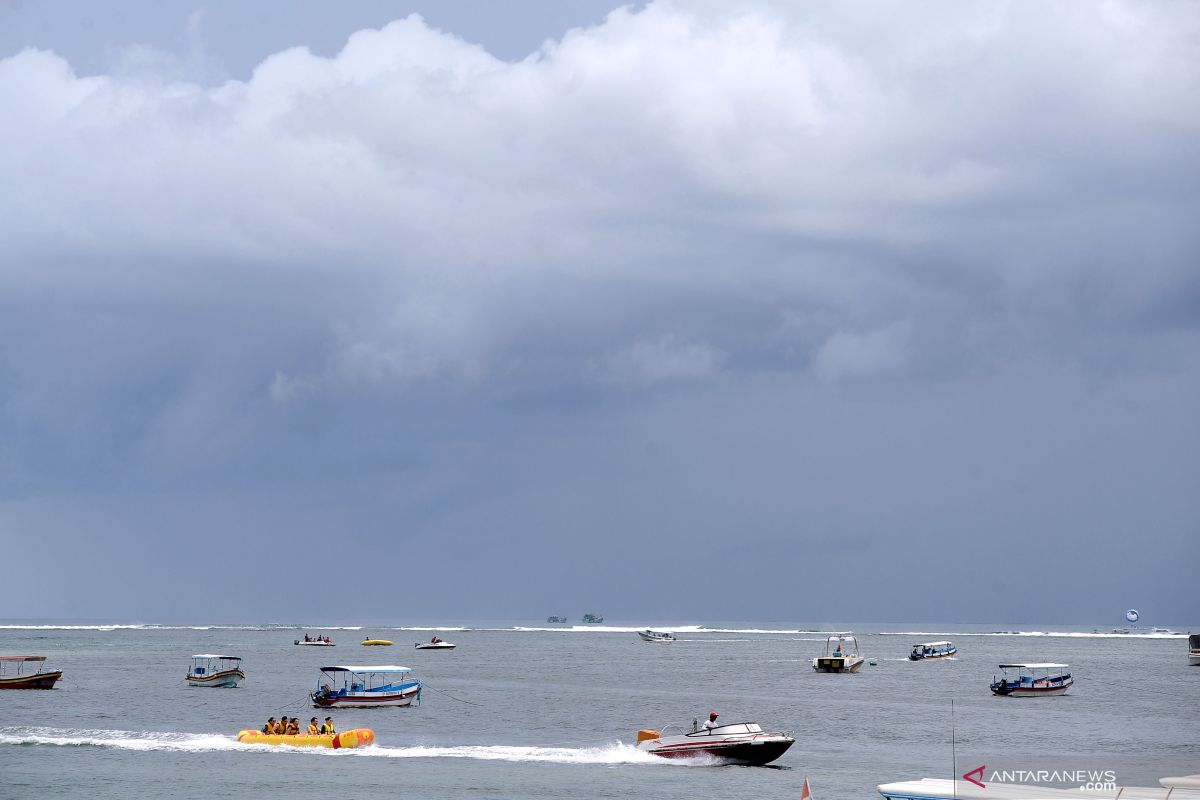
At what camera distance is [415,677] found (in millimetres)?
156375

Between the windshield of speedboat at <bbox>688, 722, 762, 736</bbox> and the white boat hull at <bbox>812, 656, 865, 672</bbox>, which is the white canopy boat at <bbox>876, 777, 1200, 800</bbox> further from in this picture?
the white boat hull at <bbox>812, 656, 865, 672</bbox>

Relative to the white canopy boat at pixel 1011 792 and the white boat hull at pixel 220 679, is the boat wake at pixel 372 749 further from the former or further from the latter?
the white boat hull at pixel 220 679

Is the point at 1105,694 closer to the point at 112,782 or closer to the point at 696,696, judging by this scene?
the point at 696,696

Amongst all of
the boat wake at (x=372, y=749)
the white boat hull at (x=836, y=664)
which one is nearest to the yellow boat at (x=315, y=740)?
the boat wake at (x=372, y=749)

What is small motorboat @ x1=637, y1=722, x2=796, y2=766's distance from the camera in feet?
238

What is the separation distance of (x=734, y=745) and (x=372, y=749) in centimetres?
2200

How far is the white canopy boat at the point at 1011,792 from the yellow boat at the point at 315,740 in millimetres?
36256

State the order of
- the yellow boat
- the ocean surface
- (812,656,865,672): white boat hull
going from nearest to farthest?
the ocean surface < the yellow boat < (812,656,865,672): white boat hull

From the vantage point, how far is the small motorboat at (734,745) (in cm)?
7250

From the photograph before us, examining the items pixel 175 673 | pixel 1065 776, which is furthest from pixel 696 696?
pixel 175 673

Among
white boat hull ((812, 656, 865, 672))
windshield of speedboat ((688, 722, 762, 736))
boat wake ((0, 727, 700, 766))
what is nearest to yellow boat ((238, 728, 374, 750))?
boat wake ((0, 727, 700, 766))

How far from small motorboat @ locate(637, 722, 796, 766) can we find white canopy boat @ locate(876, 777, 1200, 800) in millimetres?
19036

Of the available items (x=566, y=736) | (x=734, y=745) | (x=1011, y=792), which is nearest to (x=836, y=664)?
(x=566, y=736)

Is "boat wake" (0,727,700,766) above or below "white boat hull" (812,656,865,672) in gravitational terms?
below
